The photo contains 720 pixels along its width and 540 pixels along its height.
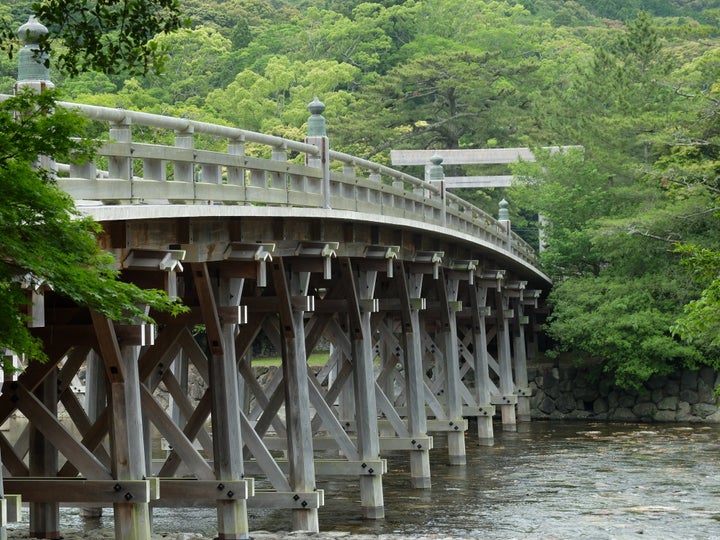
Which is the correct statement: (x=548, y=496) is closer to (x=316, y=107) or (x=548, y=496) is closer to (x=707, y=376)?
(x=316, y=107)

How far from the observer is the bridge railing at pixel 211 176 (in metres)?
9.68

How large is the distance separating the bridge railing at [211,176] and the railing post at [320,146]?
0.05 ft

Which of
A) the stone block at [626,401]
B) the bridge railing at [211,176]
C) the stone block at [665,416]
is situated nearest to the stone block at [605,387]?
the stone block at [626,401]

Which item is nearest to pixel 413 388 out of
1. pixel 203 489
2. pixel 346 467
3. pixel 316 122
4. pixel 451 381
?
pixel 451 381

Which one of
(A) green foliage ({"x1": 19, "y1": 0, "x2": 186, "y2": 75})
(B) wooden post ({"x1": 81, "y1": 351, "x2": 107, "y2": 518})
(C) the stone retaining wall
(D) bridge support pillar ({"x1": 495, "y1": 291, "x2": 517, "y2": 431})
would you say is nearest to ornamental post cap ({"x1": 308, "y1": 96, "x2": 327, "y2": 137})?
(B) wooden post ({"x1": 81, "y1": 351, "x2": 107, "y2": 518})

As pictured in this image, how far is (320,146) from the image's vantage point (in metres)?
15.0

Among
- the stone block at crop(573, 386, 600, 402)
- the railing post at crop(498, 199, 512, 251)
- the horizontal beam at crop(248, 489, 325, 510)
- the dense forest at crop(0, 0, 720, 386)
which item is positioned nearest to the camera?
the horizontal beam at crop(248, 489, 325, 510)

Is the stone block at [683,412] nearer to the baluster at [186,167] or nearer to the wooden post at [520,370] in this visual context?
the wooden post at [520,370]

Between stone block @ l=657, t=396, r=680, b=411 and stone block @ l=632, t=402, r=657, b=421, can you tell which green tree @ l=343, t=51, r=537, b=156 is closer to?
stone block @ l=632, t=402, r=657, b=421

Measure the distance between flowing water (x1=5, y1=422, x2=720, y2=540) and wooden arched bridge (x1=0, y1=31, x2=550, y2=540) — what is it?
700 mm

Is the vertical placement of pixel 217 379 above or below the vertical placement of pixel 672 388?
above

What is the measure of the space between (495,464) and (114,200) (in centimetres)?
1412

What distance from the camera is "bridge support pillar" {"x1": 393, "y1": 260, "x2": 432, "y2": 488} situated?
1922 cm

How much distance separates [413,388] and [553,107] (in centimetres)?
2345
